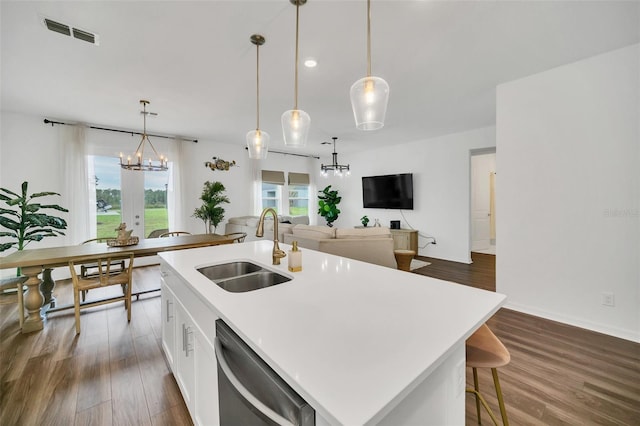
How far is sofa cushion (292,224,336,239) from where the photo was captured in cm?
329

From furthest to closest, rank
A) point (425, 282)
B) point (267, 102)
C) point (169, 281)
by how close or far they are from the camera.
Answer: point (267, 102) < point (169, 281) < point (425, 282)

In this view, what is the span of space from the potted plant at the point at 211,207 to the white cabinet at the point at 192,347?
12.4 feet

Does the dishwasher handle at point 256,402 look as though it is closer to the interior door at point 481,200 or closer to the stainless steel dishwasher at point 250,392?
the stainless steel dishwasher at point 250,392

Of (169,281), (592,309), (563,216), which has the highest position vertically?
(563,216)

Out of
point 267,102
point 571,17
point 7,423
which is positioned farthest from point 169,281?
point 571,17

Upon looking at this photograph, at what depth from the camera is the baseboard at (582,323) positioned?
2336mm

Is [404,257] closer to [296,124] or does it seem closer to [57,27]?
[296,124]

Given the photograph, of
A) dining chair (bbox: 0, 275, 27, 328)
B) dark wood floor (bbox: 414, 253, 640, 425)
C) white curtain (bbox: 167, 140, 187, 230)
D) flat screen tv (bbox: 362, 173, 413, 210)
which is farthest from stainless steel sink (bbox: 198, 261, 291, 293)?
flat screen tv (bbox: 362, 173, 413, 210)

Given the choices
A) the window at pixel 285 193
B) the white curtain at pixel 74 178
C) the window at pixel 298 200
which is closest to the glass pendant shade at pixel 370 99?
the white curtain at pixel 74 178

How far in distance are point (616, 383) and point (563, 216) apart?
1.49 m

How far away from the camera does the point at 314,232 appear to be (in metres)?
3.39

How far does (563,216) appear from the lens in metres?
2.64

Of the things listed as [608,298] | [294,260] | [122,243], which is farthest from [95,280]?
[608,298]

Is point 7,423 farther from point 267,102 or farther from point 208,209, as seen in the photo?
point 208,209
